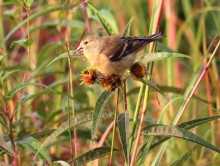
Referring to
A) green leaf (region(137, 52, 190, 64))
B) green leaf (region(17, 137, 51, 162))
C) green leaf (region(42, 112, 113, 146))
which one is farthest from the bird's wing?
green leaf (region(17, 137, 51, 162))

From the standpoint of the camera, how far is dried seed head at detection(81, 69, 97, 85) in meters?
1.58

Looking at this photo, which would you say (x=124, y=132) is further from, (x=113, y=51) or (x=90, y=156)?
(x=113, y=51)

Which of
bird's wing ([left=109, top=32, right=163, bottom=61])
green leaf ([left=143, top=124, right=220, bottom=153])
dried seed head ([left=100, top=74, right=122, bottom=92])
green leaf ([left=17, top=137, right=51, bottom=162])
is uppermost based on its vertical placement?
bird's wing ([left=109, top=32, right=163, bottom=61])

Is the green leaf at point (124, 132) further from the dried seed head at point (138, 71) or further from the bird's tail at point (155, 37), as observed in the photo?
the bird's tail at point (155, 37)

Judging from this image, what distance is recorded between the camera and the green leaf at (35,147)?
1.64 metres

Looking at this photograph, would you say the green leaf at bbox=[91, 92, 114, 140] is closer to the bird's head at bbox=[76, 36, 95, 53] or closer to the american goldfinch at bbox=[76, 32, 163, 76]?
the american goldfinch at bbox=[76, 32, 163, 76]

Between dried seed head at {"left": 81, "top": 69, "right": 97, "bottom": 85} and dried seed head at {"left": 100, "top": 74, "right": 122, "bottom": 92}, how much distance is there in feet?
0.09

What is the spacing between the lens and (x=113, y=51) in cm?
187

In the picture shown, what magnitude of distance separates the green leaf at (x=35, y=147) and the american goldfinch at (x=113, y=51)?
0.93 feet

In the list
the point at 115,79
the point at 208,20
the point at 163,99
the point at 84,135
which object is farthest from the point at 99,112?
the point at 208,20

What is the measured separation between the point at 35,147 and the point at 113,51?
0.42 metres

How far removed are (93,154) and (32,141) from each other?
18cm

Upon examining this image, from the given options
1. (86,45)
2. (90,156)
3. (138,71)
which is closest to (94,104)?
(86,45)

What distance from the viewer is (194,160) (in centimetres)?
254
